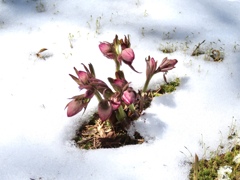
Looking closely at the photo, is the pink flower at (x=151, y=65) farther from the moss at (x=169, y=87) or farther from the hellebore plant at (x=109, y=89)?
the moss at (x=169, y=87)

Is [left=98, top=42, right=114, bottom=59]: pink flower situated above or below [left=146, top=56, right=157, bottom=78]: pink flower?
above

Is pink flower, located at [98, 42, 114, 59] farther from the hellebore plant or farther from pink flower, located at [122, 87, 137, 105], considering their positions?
pink flower, located at [122, 87, 137, 105]

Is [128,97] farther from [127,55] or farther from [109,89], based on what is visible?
[127,55]

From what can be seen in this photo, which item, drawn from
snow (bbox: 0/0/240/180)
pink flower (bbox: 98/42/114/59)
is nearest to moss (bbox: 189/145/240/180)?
snow (bbox: 0/0/240/180)

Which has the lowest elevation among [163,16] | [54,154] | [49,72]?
[54,154]

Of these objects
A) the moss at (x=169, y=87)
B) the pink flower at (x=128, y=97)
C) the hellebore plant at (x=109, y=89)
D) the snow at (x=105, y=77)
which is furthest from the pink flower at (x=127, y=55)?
the moss at (x=169, y=87)

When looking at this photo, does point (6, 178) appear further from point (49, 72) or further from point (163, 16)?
point (163, 16)

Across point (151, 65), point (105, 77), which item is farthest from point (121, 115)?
point (105, 77)

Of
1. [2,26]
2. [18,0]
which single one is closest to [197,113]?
[2,26]

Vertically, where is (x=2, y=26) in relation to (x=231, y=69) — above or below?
above
